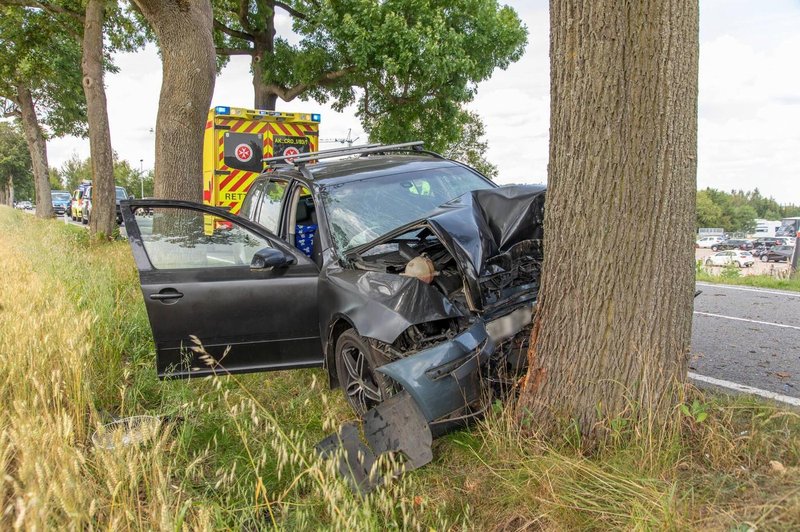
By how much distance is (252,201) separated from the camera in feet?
→ 18.8

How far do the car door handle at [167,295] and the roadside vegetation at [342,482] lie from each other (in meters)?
0.53

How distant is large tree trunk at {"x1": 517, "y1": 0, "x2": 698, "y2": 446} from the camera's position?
103 inches

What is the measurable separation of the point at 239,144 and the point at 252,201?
19.5 feet

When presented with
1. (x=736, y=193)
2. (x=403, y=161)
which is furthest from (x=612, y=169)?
(x=736, y=193)

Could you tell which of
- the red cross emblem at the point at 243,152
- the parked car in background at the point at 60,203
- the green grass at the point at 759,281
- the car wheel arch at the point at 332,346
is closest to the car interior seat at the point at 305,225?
the car wheel arch at the point at 332,346

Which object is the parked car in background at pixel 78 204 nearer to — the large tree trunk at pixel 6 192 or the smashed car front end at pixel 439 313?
the smashed car front end at pixel 439 313

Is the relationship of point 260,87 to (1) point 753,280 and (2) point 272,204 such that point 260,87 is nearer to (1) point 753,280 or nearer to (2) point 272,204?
(2) point 272,204

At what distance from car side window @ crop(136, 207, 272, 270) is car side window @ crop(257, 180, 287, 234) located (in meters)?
0.70

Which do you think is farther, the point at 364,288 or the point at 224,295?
the point at 224,295

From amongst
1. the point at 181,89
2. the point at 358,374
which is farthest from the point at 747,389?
the point at 181,89

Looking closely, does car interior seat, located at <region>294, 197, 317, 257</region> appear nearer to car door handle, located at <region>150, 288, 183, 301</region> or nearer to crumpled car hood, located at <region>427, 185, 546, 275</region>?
car door handle, located at <region>150, 288, 183, 301</region>

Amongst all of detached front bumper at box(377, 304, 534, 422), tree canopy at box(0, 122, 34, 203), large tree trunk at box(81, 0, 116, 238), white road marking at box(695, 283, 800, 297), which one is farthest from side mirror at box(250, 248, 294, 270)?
tree canopy at box(0, 122, 34, 203)

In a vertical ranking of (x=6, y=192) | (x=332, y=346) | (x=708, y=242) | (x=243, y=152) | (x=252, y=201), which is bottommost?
(x=708, y=242)

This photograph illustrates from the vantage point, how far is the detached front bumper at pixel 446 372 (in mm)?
2791
